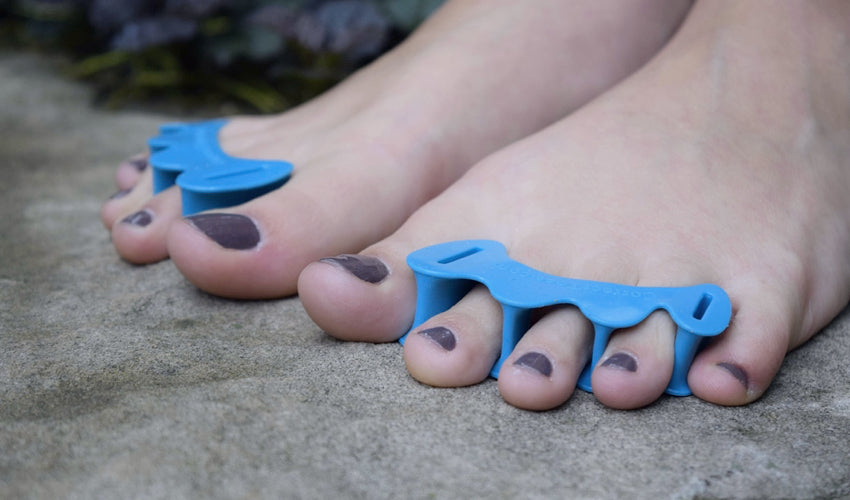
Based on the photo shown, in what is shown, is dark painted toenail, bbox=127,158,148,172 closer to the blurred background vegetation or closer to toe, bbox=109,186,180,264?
toe, bbox=109,186,180,264

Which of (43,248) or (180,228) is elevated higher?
(180,228)

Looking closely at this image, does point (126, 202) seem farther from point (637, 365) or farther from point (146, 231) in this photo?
point (637, 365)

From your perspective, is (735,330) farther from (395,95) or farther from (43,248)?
(43,248)

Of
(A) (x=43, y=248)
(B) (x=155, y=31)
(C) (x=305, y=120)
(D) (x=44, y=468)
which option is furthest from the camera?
(B) (x=155, y=31)

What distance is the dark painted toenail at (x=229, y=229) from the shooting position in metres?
0.86

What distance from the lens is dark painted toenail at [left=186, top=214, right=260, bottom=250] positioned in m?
0.86

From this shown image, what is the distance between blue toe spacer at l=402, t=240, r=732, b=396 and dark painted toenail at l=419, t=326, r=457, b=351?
53 mm

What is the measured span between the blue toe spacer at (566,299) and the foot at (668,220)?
0.01m

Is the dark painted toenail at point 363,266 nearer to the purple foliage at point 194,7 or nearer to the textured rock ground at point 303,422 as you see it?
the textured rock ground at point 303,422

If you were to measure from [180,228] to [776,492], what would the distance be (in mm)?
585

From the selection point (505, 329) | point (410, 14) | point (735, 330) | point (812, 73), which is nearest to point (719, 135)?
point (812, 73)

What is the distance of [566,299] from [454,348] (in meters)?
0.11

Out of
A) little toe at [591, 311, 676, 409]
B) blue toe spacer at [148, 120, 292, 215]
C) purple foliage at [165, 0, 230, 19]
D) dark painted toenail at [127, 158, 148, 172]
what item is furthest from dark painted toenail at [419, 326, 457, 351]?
purple foliage at [165, 0, 230, 19]

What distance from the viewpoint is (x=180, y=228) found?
0.85 m
